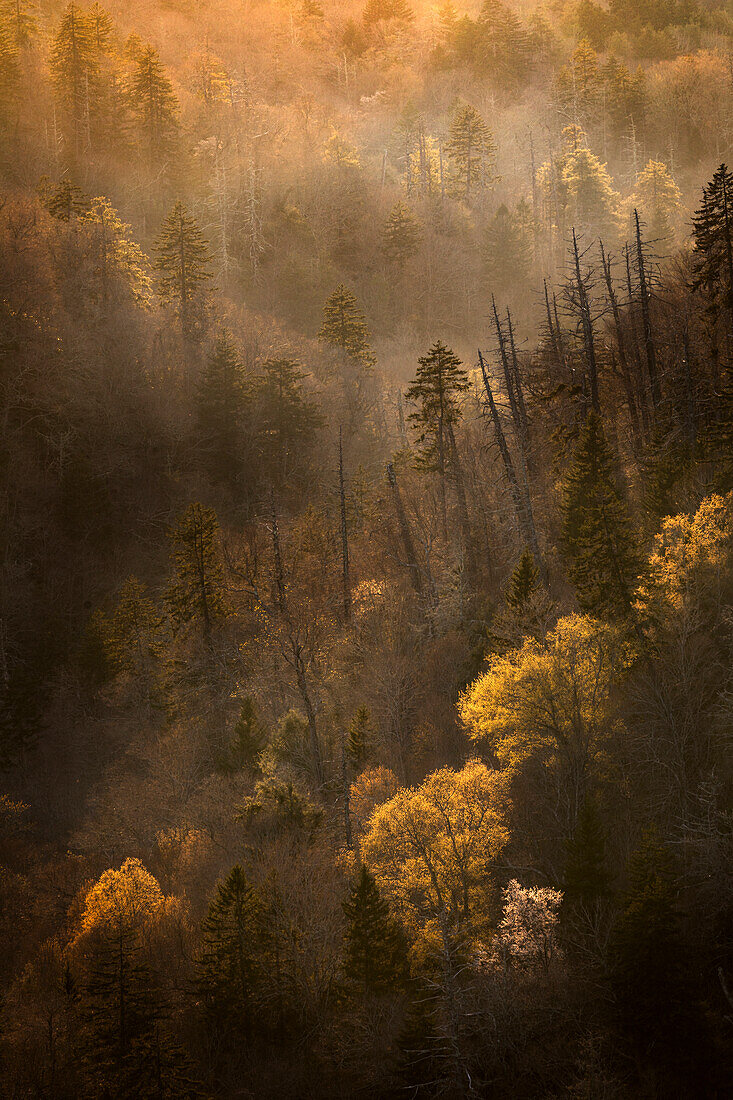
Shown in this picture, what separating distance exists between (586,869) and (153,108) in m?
77.8

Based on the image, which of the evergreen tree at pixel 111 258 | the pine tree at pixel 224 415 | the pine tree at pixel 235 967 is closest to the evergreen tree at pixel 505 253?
the pine tree at pixel 224 415

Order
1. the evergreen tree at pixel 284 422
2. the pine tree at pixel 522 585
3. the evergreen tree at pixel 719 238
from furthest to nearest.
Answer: the evergreen tree at pixel 284 422, the pine tree at pixel 522 585, the evergreen tree at pixel 719 238

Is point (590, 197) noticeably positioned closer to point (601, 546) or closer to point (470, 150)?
point (470, 150)

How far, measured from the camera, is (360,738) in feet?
125

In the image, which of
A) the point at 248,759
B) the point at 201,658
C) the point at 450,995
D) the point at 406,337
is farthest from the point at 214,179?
the point at 450,995

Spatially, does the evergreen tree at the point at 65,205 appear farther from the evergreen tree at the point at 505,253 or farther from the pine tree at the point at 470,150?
the pine tree at the point at 470,150

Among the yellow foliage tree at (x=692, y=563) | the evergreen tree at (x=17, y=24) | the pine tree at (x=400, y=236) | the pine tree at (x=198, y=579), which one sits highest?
the evergreen tree at (x=17, y=24)

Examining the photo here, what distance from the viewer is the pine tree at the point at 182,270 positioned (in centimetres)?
6038

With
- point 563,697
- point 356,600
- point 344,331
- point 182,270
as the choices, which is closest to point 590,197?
point 344,331

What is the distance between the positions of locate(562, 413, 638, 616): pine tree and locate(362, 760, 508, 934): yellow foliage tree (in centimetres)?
873

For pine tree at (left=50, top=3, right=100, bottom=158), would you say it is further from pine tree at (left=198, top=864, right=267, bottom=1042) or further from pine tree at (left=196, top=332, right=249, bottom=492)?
pine tree at (left=198, top=864, right=267, bottom=1042)

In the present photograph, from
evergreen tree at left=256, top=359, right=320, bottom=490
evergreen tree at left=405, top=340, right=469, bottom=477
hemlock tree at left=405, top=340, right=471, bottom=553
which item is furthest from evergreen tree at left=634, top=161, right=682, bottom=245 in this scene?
evergreen tree at left=256, top=359, right=320, bottom=490

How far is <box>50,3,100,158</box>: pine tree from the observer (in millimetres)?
76375

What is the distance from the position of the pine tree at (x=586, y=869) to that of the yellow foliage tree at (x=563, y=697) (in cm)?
238
